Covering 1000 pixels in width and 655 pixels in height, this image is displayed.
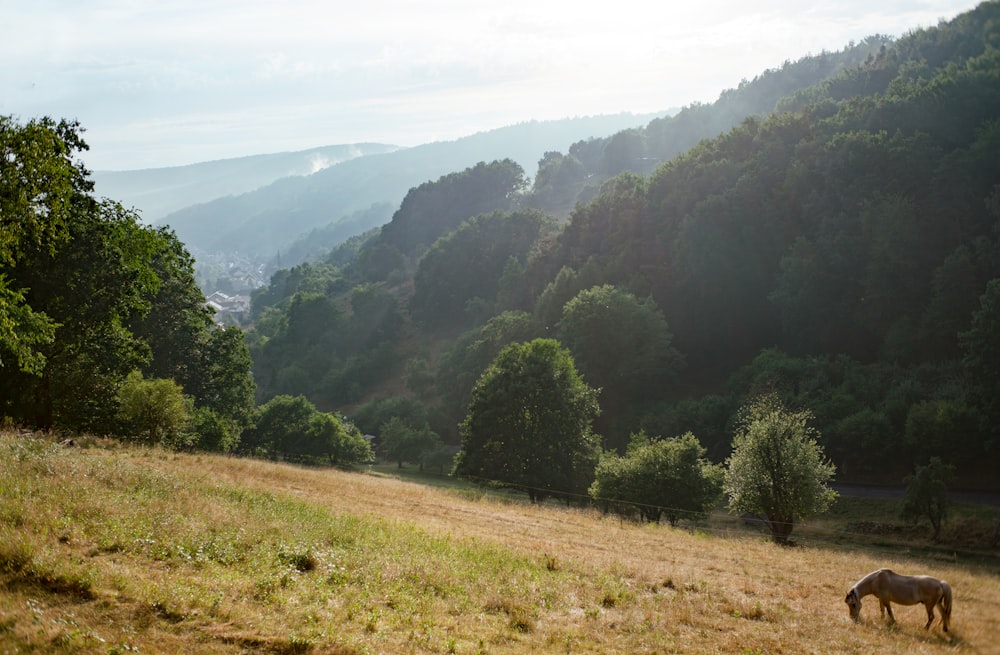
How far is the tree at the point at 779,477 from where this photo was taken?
30.3 m

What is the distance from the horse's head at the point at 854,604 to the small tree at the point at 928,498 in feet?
94.4

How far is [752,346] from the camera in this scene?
77250 mm

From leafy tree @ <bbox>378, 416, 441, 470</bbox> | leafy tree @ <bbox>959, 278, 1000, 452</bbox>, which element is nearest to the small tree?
leafy tree @ <bbox>959, 278, 1000, 452</bbox>

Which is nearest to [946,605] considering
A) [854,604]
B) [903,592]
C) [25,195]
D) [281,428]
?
[903,592]

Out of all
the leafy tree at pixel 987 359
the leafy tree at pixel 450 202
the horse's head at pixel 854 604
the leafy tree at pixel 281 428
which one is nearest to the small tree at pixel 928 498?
the leafy tree at pixel 987 359

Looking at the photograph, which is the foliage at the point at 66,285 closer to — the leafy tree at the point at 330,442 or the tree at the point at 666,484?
the tree at the point at 666,484

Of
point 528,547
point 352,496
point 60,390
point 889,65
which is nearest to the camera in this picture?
point 528,547

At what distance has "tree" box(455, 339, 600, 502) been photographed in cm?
4262

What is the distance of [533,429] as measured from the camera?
43844 mm

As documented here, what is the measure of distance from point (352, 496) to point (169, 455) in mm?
7000

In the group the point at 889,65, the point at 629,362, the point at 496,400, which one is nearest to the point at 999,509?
the point at 496,400

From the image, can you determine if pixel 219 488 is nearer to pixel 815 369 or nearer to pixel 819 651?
pixel 819 651

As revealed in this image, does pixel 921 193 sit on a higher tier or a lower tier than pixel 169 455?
higher

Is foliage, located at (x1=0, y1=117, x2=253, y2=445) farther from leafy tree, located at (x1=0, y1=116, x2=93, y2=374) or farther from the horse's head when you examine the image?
the horse's head
